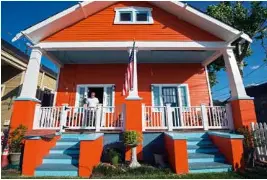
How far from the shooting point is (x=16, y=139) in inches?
252

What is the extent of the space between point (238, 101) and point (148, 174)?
14.4 ft

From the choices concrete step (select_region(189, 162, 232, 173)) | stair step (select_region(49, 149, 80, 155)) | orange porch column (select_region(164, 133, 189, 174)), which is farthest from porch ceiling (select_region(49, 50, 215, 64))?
concrete step (select_region(189, 162, 232, 173))

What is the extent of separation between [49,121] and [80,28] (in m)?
4.23

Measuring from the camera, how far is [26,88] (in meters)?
7.42

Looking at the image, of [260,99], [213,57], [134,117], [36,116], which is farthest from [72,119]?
[260,99]

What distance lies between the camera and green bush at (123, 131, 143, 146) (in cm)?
629

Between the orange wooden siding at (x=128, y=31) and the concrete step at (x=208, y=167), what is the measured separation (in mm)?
5142

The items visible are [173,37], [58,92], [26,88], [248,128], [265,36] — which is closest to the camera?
[248,128]

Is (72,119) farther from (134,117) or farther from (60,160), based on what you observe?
(134,117)

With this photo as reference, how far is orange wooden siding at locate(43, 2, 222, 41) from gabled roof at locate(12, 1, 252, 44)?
0.20 metres

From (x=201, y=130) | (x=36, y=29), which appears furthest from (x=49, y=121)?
(x=201, y=130)

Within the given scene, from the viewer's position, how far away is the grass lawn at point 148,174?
5109 millimetres

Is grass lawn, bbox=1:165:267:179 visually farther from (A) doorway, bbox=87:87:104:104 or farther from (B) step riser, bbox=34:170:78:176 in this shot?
(A) doorway, bbox=87:87:104:104

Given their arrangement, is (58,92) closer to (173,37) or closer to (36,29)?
(36,29)
